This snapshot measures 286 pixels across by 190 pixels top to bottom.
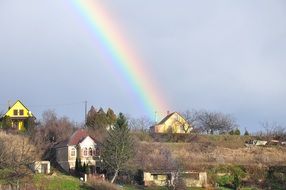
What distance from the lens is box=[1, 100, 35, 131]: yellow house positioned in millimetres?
82188

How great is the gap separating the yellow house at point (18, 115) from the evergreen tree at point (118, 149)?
78.5 feet

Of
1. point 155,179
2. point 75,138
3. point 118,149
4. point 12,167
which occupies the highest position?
point 75,138

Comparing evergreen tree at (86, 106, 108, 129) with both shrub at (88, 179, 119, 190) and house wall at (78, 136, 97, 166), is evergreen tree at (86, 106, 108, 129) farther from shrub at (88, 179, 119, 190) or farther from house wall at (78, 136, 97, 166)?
shrub at (88, 179, 119, 190)

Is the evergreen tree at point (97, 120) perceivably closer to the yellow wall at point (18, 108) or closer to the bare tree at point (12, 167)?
the yellow wall at point (18, 108)

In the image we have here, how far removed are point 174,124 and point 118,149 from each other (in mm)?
45740

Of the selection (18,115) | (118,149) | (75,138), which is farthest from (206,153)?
(18,115)

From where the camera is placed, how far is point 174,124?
105000 millimetres

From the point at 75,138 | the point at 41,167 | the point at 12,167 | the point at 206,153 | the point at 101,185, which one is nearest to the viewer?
the point at 12,167

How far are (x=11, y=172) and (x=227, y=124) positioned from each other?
64.3 m

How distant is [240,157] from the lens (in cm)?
7312

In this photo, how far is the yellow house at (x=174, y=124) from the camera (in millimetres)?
102750

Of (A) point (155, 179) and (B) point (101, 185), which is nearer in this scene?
(B) point (101, 185)

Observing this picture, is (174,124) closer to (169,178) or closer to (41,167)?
(169,178)

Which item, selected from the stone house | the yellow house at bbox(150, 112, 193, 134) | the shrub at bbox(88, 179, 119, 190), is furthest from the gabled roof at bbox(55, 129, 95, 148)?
the yellow house at bbox(150, 112, 193, 134)
